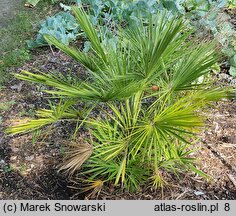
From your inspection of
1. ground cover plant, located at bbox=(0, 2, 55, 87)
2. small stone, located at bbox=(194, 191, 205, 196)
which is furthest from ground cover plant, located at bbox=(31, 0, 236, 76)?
small stone, located at bbox=(194, 191, 205, 196)

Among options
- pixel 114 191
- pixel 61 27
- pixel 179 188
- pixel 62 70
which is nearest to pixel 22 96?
pixel 62 70

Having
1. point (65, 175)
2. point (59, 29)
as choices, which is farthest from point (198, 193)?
point (59, 29)

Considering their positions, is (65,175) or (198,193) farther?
(65,175)

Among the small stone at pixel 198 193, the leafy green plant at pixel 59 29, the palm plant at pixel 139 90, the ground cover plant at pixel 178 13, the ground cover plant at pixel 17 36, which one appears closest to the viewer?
the palm plant at pixel 139 90

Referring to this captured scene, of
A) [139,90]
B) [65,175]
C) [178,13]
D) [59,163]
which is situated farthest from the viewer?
[178,13]

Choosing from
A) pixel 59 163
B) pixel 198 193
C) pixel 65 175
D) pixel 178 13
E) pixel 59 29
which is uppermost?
pixel 178 13

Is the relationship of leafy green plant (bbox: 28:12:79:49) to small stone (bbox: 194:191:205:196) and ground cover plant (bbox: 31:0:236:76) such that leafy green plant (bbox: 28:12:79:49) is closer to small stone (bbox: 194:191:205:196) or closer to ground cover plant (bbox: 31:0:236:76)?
ground cover plant (bbox: 31:0:236:76)

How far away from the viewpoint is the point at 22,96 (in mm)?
4062

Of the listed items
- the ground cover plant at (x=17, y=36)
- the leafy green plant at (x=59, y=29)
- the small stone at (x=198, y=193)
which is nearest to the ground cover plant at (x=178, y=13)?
the leafy green plant at (x=59, y=29)

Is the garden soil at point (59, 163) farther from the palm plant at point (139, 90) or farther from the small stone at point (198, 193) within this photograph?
the palm plant at point (139, 90)

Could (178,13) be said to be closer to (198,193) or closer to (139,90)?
(198,193)

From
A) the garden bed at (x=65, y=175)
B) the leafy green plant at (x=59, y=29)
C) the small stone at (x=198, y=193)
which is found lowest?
the small stone at (x=198, y=193)

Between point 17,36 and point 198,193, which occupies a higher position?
point 17,36

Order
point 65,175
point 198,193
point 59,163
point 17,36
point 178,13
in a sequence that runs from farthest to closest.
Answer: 1. point 17,36
2. point 178,13
3. point 59,163
4. point 65,175
5. point 198,193
